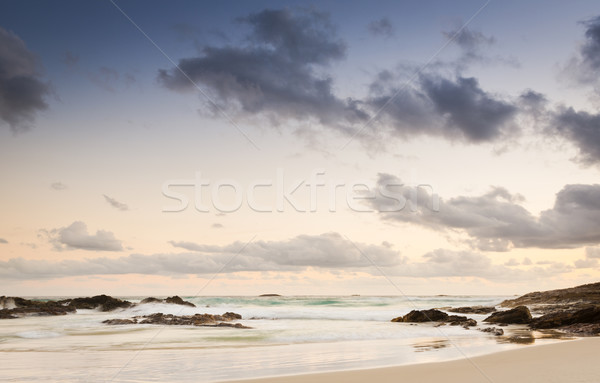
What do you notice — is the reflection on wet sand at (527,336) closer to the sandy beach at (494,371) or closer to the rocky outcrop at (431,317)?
the sandy beach at (494,371)

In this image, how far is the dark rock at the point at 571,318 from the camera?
1550 cm

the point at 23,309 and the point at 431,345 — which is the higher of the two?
the point at 23,309

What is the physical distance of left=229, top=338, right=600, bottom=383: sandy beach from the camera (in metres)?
7.01

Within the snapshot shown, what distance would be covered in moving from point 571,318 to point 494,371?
1050 cm

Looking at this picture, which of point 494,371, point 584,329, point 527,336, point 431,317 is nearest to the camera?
point 494,371

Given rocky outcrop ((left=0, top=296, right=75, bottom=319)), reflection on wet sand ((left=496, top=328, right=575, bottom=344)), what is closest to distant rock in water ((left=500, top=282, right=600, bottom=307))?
reflection on wet sand ((left=496, top=328, right=575, bottom=344))

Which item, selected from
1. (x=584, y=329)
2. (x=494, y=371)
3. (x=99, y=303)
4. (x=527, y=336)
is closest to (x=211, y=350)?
(x=494, y=371)

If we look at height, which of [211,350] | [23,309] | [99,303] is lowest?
[211,350]

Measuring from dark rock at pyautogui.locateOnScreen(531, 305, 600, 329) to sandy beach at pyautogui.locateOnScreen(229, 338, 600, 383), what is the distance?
22.5 ft

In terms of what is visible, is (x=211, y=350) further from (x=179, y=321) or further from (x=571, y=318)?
(x=571, y=318)

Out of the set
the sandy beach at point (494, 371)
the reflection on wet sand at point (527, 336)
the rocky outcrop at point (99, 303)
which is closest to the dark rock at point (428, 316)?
the reflection on wet sand at point (527, 336)

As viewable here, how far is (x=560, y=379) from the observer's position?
6.73 meters

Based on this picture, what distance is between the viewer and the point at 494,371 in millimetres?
7672

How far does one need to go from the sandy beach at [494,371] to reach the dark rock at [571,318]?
6.85 metres
